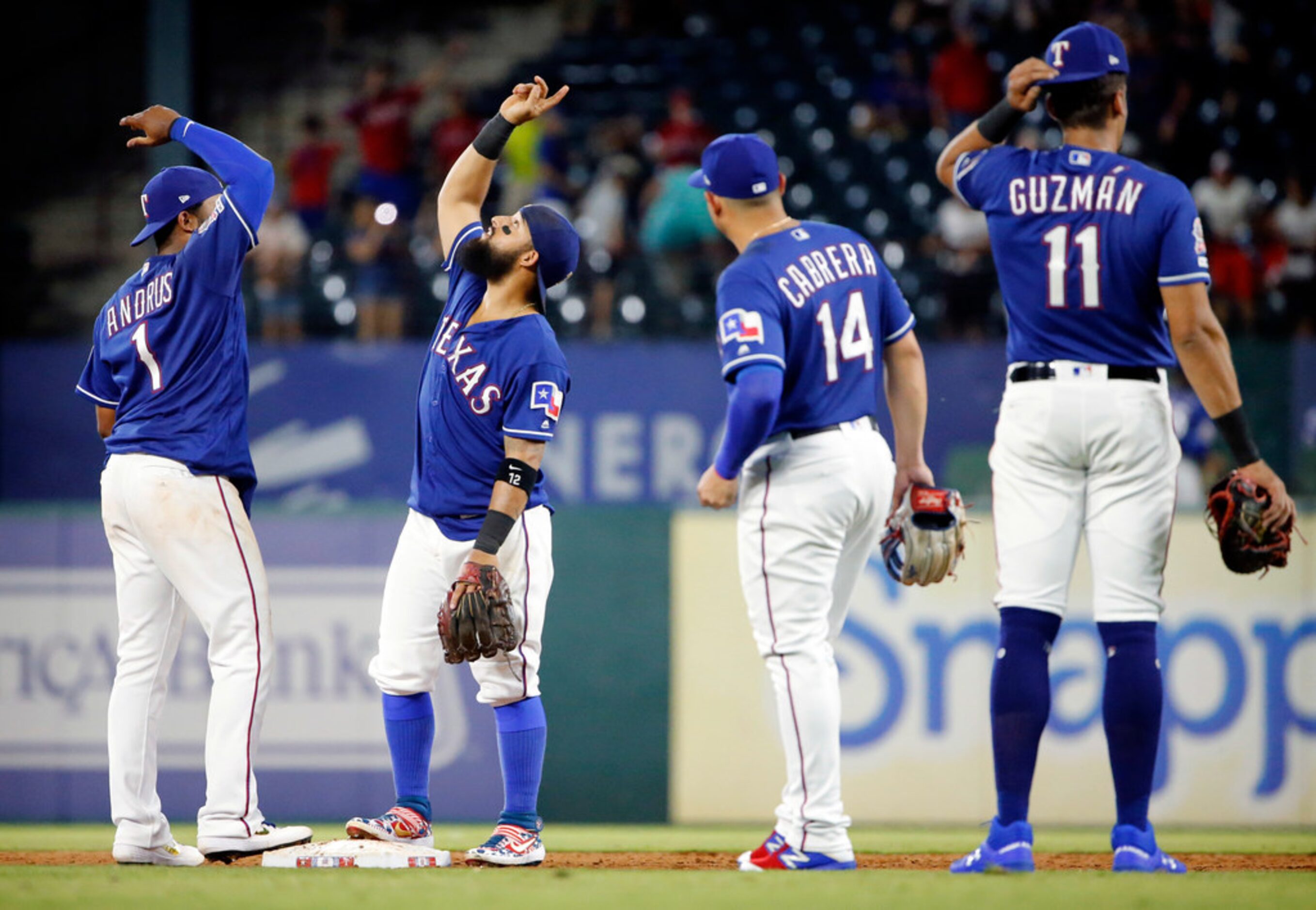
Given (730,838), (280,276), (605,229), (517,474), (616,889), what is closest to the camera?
(616,889)

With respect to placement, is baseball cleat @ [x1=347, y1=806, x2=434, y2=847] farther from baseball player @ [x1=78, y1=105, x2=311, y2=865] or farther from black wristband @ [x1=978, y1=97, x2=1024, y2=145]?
black wristband @ [x1=978, y1=97, x2=1024, y2=145]

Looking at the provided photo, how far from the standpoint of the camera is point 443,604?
4.37 metres

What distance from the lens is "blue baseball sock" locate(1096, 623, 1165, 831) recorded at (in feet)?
13.2

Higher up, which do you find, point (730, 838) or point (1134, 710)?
point (1134, 710)

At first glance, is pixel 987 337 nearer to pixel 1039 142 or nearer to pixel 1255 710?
pixel 1039 142

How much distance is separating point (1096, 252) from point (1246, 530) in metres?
0.87

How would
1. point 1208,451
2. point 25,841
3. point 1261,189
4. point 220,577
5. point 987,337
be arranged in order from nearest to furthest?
point 220,577 → point 25,841 → point 1208,451 → point 987,337 → point 1261,189

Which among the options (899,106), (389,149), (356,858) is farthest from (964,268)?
(356,858)

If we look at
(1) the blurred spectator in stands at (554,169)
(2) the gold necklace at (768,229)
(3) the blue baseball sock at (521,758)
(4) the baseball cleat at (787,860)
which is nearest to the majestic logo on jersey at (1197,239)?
(2) the gold necklace at (768,229)

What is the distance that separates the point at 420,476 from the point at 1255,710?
4.20 meters

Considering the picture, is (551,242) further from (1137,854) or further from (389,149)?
(389,149)

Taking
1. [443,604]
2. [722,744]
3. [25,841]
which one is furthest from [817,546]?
[25,841]

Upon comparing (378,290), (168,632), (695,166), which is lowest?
(168,632)

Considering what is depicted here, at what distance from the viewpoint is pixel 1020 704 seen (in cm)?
407
